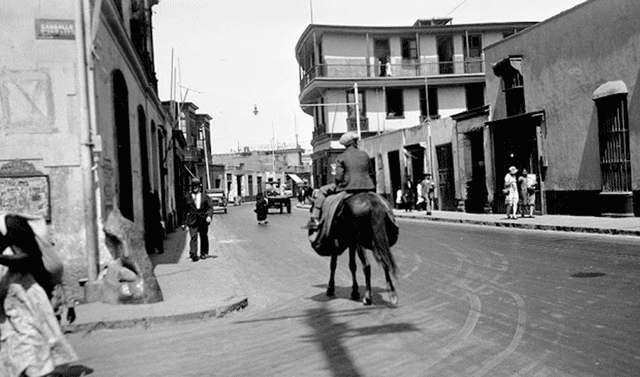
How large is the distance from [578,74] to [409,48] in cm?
2654

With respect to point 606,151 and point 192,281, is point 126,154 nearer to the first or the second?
point 192,281

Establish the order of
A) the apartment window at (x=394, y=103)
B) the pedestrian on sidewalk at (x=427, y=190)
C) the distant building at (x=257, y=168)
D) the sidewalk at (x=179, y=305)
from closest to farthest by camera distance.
A: the sidewalk at (x=179, y=305)
the pedestrian on sidewalk at (x=427, y=190)
the apartment window at (x=394, y=103)
the distant building at (x=257, y=168)

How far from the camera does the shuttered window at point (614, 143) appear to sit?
18031 mm

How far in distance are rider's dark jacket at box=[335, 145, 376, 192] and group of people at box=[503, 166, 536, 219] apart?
44.9ft

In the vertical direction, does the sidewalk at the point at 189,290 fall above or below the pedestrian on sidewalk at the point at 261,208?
below

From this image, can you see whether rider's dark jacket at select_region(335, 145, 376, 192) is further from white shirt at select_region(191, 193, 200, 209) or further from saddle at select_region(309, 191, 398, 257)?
white shirt at select_region(191, 193, 200, 209)

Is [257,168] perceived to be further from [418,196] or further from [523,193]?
[523,193]

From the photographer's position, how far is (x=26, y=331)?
4609mm

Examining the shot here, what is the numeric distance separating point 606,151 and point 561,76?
3.43 m

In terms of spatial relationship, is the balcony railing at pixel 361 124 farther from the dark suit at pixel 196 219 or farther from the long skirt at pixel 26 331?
the long skirt at pixel 26 331

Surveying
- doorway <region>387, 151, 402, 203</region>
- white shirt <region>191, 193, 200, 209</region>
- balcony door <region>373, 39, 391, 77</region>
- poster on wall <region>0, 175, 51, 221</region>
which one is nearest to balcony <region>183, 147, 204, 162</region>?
balcony door <region>373, 39, 391, 77</region>

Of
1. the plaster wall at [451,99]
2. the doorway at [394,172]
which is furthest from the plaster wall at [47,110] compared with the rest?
the plaster wall at [451,99]

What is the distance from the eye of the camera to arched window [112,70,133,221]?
486 inches

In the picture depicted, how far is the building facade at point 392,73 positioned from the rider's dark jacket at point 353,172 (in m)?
35.6
